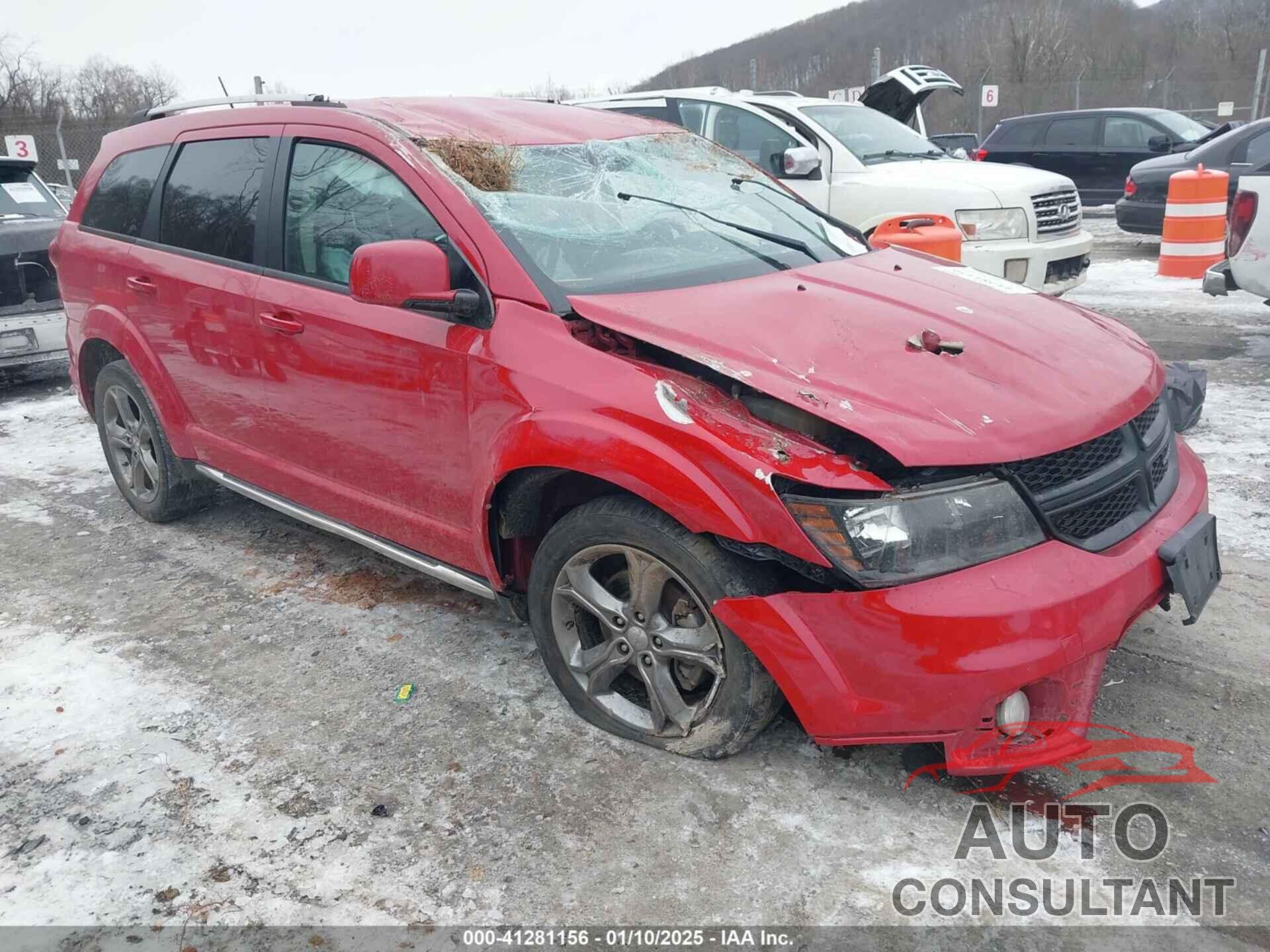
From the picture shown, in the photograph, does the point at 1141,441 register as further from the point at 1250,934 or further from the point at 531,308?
the point at 531,308

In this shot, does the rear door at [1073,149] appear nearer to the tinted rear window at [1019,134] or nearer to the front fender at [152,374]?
the tinted rear window at [1019,134]

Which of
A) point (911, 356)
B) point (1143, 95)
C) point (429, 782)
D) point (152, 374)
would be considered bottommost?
point (429, 782)

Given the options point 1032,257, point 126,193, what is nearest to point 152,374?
point 126,193

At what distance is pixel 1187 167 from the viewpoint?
37.1 ft

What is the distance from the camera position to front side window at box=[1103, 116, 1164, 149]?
51.2ft

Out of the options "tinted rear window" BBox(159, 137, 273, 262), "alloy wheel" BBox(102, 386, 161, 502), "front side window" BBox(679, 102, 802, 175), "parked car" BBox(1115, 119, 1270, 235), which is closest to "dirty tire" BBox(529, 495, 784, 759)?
"tinted rear window" BBox(159, 137, 273, 262)

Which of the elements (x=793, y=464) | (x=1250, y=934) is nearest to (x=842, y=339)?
(x=793, y=464)

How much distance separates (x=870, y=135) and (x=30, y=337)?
6.99m

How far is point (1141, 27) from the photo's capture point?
53.5 meters

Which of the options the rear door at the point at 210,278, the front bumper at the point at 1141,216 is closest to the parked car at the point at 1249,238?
the front bumper at the point at 1141,216

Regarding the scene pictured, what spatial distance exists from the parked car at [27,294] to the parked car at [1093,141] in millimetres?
13194

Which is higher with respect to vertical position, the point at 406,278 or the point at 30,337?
the point at 406,278

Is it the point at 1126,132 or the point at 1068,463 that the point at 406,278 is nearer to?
the point at 1068,463

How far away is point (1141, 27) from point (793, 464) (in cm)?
6227
